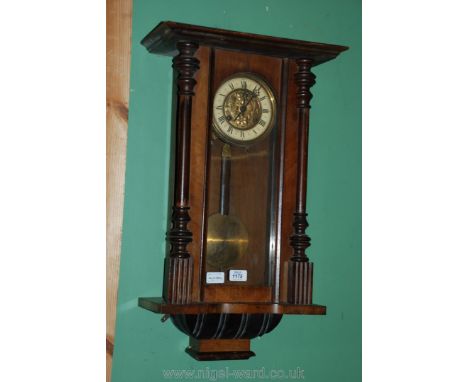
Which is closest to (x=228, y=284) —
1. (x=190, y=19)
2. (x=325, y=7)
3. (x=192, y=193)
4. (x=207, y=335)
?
(x=207, y=335)

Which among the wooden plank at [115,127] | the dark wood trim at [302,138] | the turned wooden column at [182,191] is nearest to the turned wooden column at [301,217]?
the dark wood trim at [302,138]

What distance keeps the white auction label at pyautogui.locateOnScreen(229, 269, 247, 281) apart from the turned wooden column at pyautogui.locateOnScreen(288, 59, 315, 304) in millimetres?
112

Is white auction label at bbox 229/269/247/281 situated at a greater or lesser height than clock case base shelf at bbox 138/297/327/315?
greater

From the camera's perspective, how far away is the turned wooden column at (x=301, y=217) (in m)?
1.62

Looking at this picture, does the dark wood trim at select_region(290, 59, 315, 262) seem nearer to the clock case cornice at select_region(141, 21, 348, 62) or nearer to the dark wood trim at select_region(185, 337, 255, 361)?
the clock case cornice at select_region(141, 21, 348, 62)

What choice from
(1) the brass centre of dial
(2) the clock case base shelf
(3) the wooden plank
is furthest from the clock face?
(2) the clock case base shelf

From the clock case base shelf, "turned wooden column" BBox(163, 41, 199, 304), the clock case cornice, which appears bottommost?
the clock case base shelf

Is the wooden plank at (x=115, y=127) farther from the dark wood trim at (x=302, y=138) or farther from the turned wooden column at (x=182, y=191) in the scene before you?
the dark wood trim at (x=302, y=138)

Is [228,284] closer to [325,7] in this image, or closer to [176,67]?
[176,67]

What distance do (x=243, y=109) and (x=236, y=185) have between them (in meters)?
0.19

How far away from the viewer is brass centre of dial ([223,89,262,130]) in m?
1.63

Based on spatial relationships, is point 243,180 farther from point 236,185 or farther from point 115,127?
point 115,127

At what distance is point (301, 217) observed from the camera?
5.39 feet

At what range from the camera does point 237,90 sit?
1.64 m
